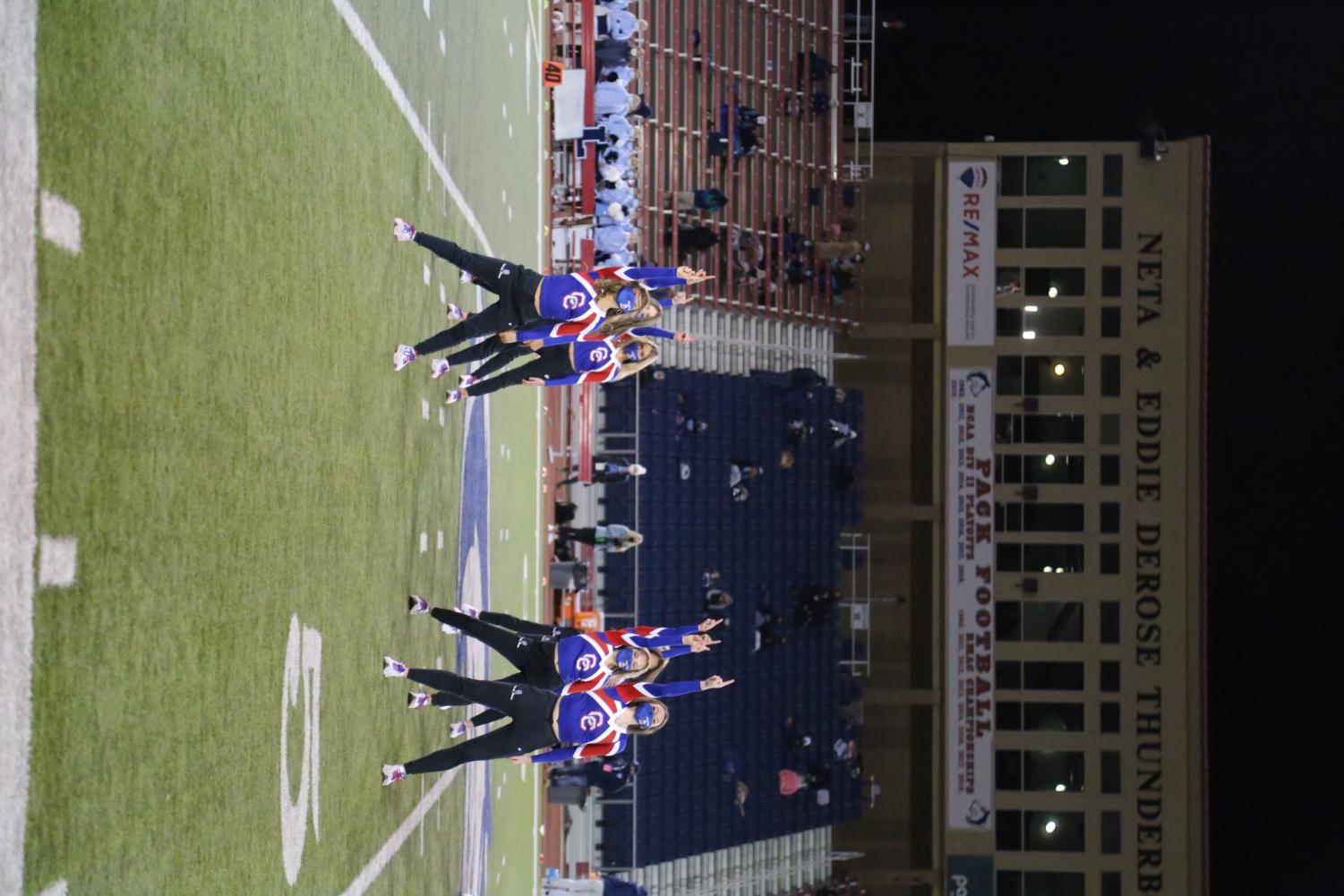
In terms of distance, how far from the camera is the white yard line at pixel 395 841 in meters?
6.97

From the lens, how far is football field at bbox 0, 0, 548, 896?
3652 millimetres

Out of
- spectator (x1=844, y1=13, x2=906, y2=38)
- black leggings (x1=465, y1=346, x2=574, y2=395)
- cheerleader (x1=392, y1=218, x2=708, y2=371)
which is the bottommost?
black leggings (x1=465, y1=346, x2=574, y2=395)

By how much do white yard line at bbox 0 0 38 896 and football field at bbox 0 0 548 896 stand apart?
0.05ft

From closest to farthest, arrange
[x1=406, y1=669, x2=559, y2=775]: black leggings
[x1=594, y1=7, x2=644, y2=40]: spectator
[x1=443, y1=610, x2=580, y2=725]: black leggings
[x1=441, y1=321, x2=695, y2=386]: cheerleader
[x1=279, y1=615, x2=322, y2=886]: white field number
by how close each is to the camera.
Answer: [x1=279, y1=615, x2=322, y2=886]: white field number < [x1=406, y1=669, x2=559, y2=775]: black leggings < [x1=443, y1=610, x2=580, y2=725]: black leggings < [x1=441, y1=321, x2=695, y2=386]: cheerleader < [x1=594, y1=7, x2=644, y2=40]: spectator

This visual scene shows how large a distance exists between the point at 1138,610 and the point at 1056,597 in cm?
127

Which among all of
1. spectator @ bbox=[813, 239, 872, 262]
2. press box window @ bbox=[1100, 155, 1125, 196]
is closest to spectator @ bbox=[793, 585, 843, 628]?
spectator @ bbox=[813, 239, 872, 262]

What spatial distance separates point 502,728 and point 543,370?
2.82 m

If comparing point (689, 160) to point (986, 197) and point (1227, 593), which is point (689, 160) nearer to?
point (986, 197)

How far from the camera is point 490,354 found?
935 cm

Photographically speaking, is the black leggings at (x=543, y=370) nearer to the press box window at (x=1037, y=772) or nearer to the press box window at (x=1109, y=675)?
the press box window at (x=1037, y=772)

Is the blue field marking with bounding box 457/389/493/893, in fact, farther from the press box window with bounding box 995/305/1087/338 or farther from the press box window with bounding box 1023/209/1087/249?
the press box window with bounding box 1023/209/1087/249

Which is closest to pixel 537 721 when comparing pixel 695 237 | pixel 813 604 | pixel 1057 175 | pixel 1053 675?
pixel 695 237

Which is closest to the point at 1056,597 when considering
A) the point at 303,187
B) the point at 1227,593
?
the point at 1227,593

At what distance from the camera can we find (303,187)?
19.9 ft
